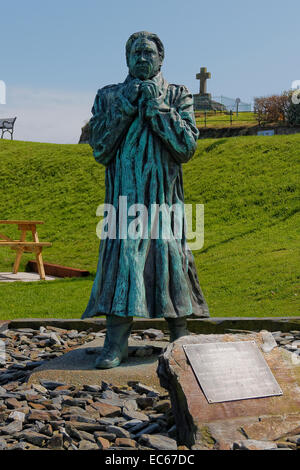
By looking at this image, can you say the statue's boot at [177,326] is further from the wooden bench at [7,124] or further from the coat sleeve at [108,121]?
the wooden bench at [7,124]

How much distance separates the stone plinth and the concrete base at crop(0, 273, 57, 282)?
855 cm

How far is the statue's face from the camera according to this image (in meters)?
4.68

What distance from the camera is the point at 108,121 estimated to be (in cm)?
475

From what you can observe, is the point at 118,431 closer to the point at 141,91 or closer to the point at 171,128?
the point at 171,128

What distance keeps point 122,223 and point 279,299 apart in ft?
15.4

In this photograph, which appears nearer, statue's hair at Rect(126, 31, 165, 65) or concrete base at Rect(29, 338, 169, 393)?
concrete base at Rect(29, 338, 169, 393)

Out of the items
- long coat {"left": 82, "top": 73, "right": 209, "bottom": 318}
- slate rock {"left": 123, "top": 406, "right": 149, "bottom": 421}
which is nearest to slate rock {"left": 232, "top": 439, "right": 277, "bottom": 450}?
slate rock {"left": 123, "top": 406, "right": 149, "bottom": 421}

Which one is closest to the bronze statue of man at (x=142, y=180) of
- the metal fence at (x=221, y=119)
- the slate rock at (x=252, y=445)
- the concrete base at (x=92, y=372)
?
the concrete base at (x=92, y=372)

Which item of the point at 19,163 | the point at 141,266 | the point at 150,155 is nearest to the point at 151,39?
the point at 150,155

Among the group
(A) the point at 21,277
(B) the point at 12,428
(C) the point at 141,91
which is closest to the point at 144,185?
(C) the point at 141,91

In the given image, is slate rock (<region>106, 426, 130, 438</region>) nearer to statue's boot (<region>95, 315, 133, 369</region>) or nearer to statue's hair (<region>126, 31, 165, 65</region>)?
statue's boot (<region>95, 315, 133, 369</region>)

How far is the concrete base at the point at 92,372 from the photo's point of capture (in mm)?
4453

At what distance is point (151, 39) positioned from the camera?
15.5ft

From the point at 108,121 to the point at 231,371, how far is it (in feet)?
7.38
